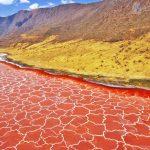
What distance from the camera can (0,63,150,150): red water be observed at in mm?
7438

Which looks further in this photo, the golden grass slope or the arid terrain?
the golden grass slope

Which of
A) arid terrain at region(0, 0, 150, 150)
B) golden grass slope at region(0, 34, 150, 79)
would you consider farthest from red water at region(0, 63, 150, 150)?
golden grass slope at region(0, 34, 150, 79)

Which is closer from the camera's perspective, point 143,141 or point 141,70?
point 143,141

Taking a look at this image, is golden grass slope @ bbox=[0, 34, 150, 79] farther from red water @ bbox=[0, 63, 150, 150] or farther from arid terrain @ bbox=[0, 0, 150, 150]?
red water @ bbox=[0, 63, 150, 150]

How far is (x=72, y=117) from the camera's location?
9016 mm

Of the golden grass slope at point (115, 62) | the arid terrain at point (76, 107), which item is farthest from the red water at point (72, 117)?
the golden grass slope at point (115, 62)

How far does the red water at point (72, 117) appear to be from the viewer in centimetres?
744

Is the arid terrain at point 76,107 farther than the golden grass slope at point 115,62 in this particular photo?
No

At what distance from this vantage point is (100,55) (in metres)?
22.4

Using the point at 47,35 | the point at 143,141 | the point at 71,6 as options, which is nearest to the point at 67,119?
the point at 143,141

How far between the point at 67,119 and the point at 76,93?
2861mm

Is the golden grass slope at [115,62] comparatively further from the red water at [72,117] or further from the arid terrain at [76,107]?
the red water at [72,117]

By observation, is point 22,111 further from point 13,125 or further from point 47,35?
point 47,35

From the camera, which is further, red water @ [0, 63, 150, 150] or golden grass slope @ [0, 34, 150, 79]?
golden grass slope @ [0, 34, 150, 79]
